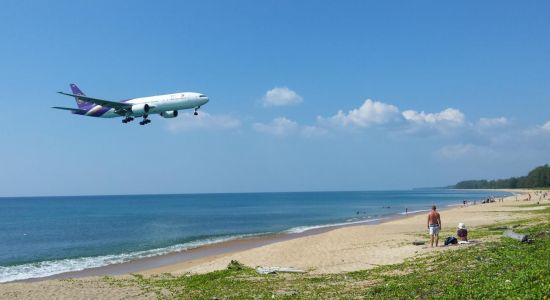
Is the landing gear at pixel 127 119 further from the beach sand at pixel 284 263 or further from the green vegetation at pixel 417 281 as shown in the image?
the green vegetation at pixel 417 281

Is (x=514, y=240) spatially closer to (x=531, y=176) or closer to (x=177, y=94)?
(x=177, y=94)

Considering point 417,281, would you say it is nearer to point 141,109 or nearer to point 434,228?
point 434,228

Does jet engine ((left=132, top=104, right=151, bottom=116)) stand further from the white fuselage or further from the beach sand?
the beach sand

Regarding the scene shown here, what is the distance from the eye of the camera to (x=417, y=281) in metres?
14.9

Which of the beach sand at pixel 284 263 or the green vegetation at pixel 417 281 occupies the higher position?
the green vegetation at pixel 417 281

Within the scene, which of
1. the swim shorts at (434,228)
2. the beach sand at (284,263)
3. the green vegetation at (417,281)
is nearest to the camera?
the green vegetation at (417,281)

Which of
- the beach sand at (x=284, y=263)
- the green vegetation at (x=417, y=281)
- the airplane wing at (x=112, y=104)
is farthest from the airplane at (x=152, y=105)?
the green vegetation at (x=417, y=281)

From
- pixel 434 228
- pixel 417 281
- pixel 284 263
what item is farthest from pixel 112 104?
pixel 417 281

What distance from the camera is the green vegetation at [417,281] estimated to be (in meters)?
12.2

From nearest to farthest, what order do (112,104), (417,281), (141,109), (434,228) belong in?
(417,281)
(434,228)
(141,109)
(112,104)

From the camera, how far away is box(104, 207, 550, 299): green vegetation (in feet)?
40.0

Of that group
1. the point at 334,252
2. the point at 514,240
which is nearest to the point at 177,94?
the point at 334,252

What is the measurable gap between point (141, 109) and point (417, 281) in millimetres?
28680

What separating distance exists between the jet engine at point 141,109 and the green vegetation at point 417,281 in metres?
17.2
